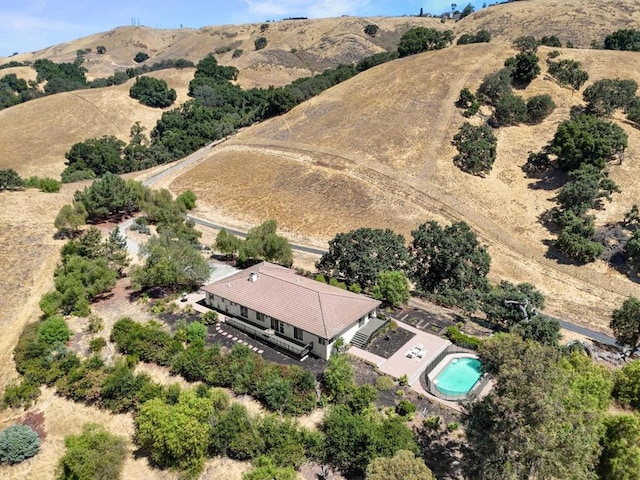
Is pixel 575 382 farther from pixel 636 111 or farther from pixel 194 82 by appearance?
pixel 194 82

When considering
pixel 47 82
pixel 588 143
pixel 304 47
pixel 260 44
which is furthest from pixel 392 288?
pixel 260 44

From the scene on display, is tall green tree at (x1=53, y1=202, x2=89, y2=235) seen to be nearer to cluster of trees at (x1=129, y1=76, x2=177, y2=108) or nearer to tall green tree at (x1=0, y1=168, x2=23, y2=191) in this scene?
tall green tree at (x1=0, y1=168, x2=23, y2=191)

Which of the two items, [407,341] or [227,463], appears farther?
[407,341]

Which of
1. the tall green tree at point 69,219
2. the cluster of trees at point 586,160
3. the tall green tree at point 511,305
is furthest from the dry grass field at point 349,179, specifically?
the tall green tree at point 511,305

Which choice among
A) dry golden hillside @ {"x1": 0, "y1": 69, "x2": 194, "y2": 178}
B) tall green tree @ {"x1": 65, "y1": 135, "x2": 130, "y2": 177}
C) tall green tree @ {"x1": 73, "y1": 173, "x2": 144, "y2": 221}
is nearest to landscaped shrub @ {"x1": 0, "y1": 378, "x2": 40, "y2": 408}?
tall green tree @ {"x1": 73, "y1": 173, "x2": 144, "y2": 221}

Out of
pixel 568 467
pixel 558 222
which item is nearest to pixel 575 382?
pixel 568 467

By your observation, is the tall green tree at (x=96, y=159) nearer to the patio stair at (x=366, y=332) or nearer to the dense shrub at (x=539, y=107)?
the patio stair at (x=366, y=332)

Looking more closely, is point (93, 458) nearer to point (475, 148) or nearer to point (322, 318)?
point (322, 318)
